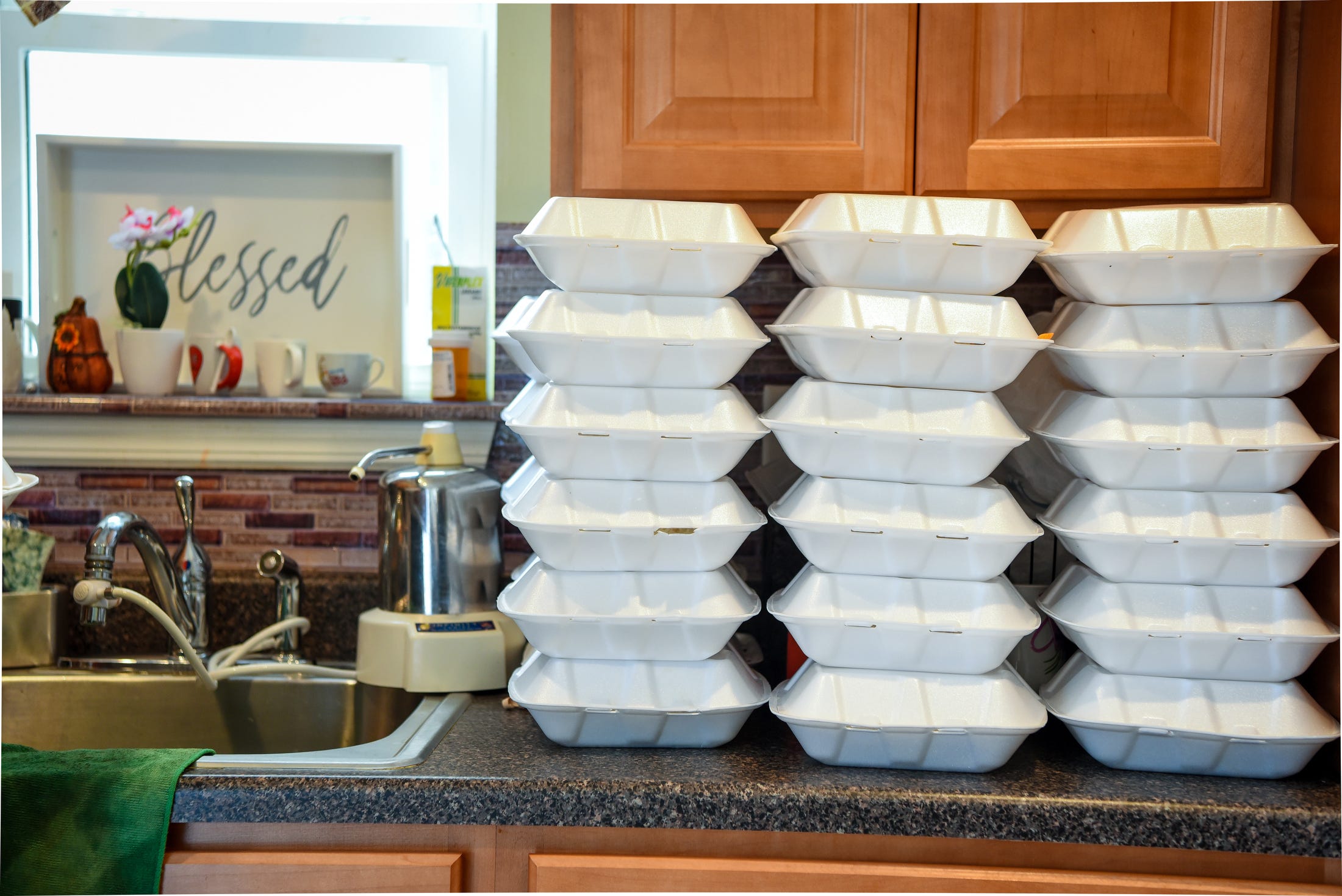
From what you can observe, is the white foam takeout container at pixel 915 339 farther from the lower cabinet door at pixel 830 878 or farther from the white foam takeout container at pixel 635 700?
the lower cabinet door at pixel 830 878

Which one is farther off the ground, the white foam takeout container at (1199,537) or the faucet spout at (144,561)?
the white foam takeout container at (1199,537)

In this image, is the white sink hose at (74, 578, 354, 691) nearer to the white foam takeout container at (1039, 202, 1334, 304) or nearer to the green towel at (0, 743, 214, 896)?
the green towel at (0, 743, 214, 896)

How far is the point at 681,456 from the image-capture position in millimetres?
1082

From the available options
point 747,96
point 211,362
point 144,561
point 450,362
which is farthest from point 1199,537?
point 211,362

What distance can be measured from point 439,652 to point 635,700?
34 centimetres

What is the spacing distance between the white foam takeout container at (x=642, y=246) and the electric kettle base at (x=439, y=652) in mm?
499

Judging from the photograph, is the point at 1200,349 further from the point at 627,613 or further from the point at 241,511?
the point at 241,511

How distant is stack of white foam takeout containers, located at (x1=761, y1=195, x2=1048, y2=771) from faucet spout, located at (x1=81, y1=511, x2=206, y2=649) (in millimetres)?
873

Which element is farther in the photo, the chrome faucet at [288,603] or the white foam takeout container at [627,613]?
the chrome faucet at [288,603]

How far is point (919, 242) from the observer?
104cm

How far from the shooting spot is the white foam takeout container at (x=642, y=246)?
106cm

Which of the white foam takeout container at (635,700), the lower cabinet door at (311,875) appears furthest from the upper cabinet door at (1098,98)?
the lower cabinet door at (311,875)

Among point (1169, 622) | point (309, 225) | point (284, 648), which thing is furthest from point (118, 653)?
point (1169, 622)

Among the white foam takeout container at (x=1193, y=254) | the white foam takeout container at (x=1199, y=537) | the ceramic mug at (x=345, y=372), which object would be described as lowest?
the white foam takeout container at (x=1199, y=537)
